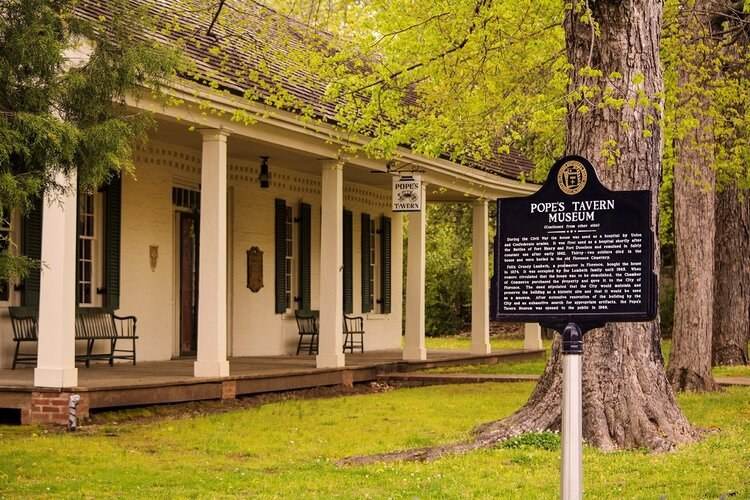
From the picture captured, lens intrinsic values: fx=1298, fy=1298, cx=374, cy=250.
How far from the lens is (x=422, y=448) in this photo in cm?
1143

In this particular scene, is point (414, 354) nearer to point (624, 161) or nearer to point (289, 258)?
point (289, 258)

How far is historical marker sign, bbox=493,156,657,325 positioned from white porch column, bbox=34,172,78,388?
6.71m

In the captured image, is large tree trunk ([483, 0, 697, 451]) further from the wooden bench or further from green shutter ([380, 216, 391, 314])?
green shutter ([380, 216, 391, 314])

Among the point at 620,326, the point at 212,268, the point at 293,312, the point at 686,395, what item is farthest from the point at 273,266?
the point at 620,326

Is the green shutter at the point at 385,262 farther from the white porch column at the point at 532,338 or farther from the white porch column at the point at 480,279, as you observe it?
the white porch column at the point at 532,338

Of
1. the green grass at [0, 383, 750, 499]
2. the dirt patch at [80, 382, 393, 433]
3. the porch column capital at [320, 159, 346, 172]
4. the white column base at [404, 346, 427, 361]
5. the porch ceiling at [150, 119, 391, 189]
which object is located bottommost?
the green grass at [0, 383, 750, 499]

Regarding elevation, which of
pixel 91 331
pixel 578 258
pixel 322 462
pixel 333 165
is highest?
pixel 333 165

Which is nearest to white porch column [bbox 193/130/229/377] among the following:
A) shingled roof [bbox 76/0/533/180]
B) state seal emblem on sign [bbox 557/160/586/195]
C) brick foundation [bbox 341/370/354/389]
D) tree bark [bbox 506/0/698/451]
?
shingled roof [bbox 76/0/533/180]

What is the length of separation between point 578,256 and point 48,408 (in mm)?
7531

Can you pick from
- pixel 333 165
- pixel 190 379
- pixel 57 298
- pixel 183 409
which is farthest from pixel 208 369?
pixel 333 165

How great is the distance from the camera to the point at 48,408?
13.1 meters

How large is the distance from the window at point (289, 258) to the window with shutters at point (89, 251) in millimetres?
5498

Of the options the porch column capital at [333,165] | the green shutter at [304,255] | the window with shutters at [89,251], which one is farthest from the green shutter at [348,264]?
the window with shutters at [89,251]

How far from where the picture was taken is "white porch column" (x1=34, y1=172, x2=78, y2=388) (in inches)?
512
